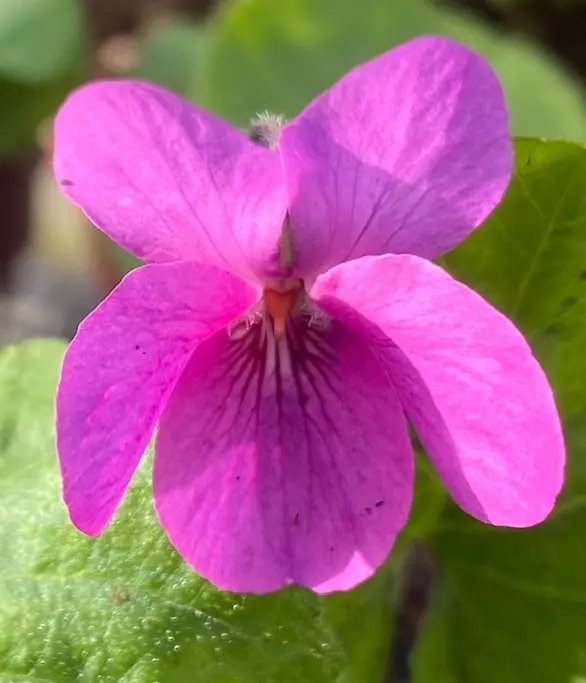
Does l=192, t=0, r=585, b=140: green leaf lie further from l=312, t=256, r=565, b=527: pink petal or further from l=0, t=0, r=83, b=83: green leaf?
l=312, t=256, r=565, b=527: pink petal

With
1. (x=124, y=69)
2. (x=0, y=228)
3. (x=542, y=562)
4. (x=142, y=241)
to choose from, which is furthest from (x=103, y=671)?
(x=0, y=228)

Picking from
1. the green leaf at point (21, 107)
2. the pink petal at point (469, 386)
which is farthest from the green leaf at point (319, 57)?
the pink petal at point (469, 386)

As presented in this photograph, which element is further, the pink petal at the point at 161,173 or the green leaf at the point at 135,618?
the green leaf at the point at 135,618

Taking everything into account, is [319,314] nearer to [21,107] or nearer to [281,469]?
[281,469]

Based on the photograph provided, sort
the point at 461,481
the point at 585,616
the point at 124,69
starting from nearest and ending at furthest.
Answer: the point at 461,481 < the point at 585,616 < the point at 124,69

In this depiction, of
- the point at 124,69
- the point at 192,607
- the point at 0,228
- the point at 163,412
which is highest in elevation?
the point at 163,412

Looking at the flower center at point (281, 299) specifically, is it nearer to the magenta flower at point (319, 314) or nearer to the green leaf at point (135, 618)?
the magenta flower at point (319, 314)

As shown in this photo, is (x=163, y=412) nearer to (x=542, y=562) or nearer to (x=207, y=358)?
(x=207, y=358)
